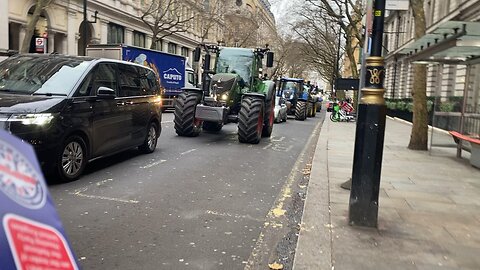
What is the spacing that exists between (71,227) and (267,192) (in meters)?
3.13

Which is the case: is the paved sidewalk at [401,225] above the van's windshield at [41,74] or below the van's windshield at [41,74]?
below

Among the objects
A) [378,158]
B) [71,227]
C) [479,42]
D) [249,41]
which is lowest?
[71,227]

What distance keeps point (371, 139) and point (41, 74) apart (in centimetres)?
524

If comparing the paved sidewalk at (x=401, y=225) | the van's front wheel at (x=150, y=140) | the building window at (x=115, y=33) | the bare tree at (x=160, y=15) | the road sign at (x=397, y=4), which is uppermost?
the bare tree at (x=160, y=15)

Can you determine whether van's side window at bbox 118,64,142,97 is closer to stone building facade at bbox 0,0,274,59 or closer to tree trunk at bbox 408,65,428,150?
tree trunk at bbox 408,65,428,150

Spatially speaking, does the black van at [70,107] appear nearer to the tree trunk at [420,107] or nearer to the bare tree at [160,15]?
the tree trunk at [420,107]

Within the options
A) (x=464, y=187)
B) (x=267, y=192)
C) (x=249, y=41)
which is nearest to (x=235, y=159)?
(x=267, y=192)

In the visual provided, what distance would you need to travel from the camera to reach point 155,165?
8.73 m

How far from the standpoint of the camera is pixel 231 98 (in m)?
13.1

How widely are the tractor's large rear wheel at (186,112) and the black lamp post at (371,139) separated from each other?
8333 millimetres

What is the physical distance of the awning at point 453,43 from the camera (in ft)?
24.9

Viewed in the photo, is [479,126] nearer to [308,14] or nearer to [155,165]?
[155,165]

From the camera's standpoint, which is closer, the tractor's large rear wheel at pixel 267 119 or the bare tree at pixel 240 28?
the tractor's large rear wheel at pixel 267 119

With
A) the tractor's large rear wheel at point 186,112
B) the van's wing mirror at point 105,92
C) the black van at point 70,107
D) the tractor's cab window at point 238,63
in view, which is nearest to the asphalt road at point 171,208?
the black van at point 70,107
